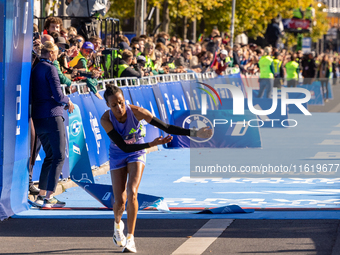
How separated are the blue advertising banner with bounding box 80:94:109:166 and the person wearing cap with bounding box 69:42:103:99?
0.20 meters

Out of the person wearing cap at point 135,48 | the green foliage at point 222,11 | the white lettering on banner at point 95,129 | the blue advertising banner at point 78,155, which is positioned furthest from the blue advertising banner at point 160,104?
the green foliage at point 222,11

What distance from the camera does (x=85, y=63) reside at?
11.8 m

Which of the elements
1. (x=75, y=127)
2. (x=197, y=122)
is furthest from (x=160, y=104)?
(x=75, y=127)

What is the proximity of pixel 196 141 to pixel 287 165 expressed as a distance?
3003 mm

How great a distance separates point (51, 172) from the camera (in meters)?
8.78

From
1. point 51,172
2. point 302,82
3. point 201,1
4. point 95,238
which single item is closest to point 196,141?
point 51,172

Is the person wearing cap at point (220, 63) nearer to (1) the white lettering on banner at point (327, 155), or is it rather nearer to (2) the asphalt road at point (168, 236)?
(1) the white lettering on banner at point (327, 155)

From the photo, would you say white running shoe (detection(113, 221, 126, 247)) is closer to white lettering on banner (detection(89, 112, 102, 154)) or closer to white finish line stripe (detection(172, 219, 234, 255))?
white finish line stripe (detection(172, 219, 234, 255))

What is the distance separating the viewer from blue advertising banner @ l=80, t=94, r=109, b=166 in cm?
1123

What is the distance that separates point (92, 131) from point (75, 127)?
1172 mm

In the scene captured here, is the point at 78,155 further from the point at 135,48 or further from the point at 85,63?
the point at 135,48

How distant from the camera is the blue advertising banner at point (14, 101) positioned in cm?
800

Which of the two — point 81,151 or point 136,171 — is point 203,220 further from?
point 81,151

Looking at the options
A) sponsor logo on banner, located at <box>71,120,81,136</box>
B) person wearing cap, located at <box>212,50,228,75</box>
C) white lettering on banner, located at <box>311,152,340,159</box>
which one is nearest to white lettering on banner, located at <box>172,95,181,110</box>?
white lettering on banner, located at <box>311,152,340,159</box>
